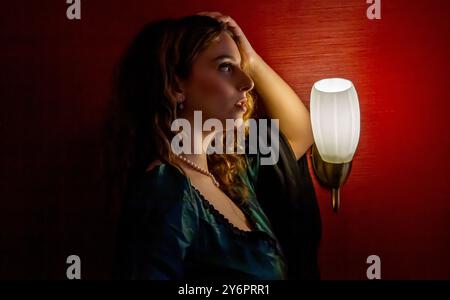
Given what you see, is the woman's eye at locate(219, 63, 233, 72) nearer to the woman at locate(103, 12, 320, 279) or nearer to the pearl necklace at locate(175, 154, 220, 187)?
the woman at locate(103, 12, 320, 279)

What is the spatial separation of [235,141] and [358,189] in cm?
38

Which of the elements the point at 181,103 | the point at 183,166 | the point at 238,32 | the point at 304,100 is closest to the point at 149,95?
the point at 181,103

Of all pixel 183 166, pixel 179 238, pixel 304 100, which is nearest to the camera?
pixel 179 238

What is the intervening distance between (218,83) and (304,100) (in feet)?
0.99

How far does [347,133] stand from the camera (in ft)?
5.33

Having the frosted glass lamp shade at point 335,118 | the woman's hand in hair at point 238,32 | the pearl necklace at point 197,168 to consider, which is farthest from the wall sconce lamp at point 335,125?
the pearl necklace at point 197,168

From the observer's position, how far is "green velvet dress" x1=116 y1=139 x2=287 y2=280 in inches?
57.6

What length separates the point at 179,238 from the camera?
147 centimetres

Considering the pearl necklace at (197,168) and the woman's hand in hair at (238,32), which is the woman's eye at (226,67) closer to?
the woman's hand in hair at (238,32)

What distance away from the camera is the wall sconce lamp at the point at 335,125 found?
5.29 feet

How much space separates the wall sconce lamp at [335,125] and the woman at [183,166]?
0.62 ft

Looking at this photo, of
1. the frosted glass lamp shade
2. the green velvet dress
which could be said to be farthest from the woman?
the frosted glass lamp shade

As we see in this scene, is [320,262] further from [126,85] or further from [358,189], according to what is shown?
[126,85]

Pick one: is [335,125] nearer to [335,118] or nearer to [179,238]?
[335,118]
